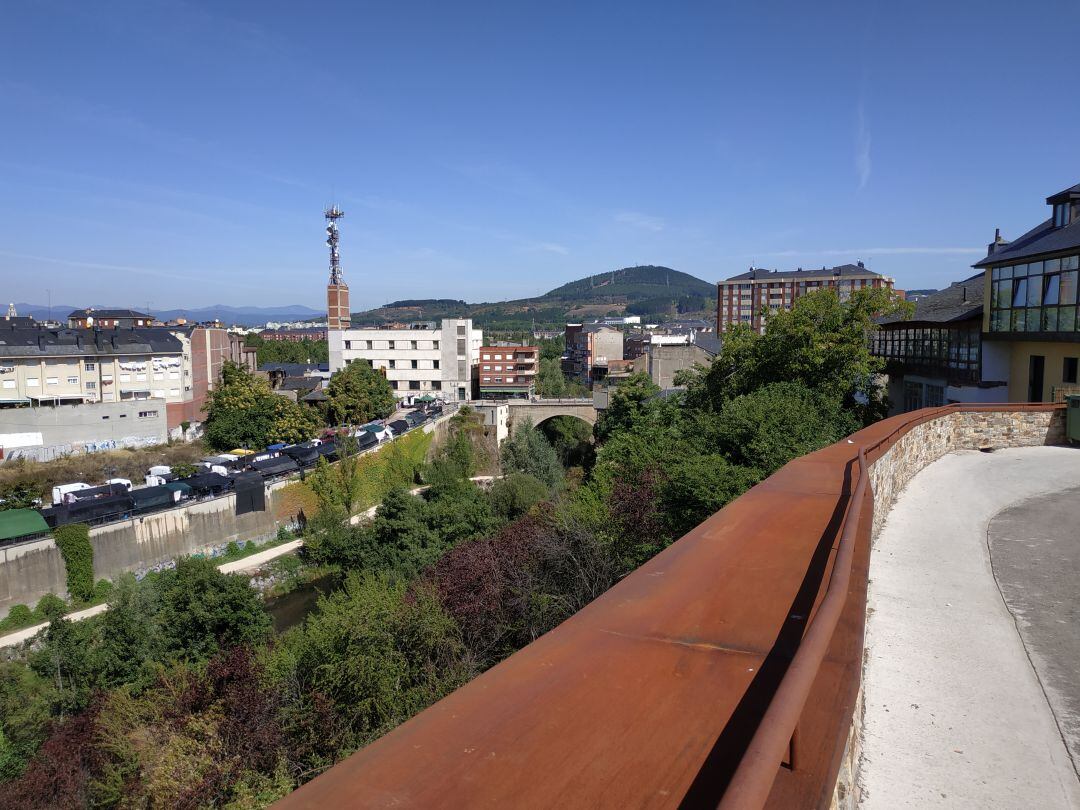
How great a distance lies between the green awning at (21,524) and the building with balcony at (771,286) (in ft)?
256

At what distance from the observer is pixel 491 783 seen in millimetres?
1464

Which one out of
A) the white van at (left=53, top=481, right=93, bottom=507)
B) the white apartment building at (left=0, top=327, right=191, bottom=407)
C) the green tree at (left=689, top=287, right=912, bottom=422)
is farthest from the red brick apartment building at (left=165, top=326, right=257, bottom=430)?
the green tree at (left=689, top=287, right=912, bottom=422)

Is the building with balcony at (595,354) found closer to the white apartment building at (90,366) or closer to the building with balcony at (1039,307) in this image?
the white apartment building at (90,366)

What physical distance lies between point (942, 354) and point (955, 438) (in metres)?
9.47

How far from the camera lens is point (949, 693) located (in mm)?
3564

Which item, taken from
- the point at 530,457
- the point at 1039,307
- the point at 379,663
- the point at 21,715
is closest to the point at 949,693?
the point at 379,663

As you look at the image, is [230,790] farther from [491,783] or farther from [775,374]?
[775,374]

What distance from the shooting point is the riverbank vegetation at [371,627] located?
34.0 feet

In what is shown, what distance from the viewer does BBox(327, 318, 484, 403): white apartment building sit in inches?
2067

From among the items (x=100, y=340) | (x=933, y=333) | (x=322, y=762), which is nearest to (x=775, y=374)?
(x=933, y=333)

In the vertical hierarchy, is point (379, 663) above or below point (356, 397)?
below

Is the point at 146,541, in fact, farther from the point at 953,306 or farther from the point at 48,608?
the point at 953,306

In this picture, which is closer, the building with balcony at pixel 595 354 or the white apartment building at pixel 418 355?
the white apartment building at pixel 418 355

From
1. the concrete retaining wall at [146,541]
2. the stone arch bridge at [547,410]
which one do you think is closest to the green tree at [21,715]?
the concrete retaining wall at [146,541]
